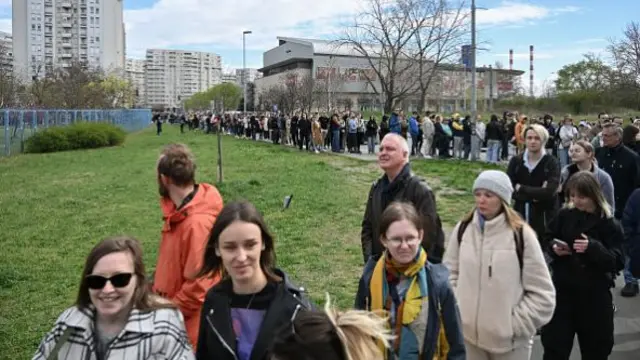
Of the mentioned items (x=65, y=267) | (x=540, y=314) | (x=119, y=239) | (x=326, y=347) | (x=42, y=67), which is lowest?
(x=65, y=267)

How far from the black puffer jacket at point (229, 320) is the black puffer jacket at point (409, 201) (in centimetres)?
154

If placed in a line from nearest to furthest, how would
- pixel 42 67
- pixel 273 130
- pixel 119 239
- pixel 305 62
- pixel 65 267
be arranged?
1. pixel 119 239
2. pixel 65 267
3. pixel 273 130
4. pixel 42 67
5. pixel 305 62

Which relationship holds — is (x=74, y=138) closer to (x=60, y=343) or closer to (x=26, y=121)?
(x=26, y=121)

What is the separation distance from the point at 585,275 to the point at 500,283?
1185mm

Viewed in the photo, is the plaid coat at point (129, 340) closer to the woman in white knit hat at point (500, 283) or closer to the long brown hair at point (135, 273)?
the long brown hair at point (135, 273)

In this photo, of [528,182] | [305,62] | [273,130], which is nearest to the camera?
[528,182]

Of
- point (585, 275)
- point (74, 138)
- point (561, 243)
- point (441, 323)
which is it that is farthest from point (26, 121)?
point (441, 323)

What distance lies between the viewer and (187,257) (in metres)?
3.24

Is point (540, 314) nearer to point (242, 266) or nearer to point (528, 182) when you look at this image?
point (242, 266)

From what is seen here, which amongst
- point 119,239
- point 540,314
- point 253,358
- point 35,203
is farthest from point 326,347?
point 35,203

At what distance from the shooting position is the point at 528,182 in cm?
637

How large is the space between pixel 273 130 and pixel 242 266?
113ft

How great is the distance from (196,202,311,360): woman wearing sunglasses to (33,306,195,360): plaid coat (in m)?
0.13

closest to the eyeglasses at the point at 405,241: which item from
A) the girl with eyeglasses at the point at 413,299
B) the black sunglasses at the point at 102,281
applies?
the girl with eyeglasses at the point at 413,299
